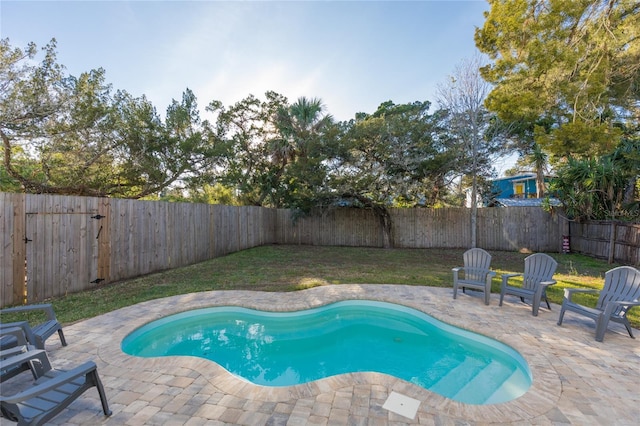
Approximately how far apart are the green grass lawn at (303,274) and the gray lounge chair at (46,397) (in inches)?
111

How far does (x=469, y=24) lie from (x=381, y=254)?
306 inches

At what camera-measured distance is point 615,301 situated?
3.71 metres

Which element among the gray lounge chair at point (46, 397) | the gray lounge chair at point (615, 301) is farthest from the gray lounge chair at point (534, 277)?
the gray lounge chair at point (46, 397)

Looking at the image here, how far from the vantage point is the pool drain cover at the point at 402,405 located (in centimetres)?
235

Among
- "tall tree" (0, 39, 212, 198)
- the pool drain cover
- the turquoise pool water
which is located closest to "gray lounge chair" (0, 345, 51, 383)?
the turquoise pool water

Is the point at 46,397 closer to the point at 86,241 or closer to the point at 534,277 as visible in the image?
the point at 86,241

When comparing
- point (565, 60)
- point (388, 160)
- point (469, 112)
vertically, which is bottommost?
point (388, 160)

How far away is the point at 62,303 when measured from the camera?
5.07 meters

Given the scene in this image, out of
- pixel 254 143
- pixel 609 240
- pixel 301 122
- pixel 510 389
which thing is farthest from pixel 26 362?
pixel 254 143

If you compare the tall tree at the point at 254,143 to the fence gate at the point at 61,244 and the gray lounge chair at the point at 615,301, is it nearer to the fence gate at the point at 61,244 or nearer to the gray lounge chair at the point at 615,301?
the fence gate at the point at 61,244

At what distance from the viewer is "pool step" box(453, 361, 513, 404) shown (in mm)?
3022

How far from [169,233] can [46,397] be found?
21.3 ft

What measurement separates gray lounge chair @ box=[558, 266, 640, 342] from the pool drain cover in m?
3.01

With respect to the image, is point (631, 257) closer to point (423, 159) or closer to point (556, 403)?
point (423, 159)
